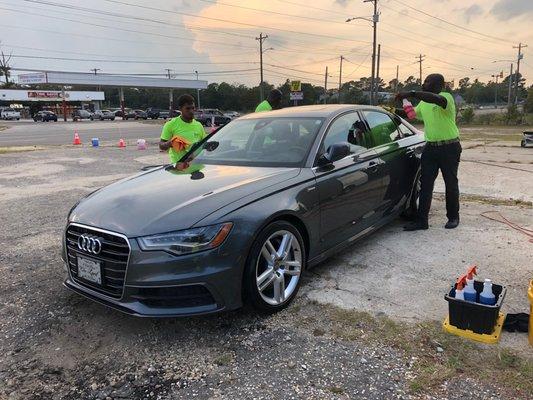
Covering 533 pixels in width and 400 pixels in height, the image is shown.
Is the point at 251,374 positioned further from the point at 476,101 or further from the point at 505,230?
the point at 476,101

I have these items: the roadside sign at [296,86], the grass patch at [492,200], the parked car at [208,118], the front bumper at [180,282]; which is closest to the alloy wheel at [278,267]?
the front bumper at [180,282]

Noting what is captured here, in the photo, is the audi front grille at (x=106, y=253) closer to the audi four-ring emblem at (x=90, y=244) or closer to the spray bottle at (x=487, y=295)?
the audi four-ring emblem at (x=90, y=244)

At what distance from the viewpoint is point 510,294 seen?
380cm

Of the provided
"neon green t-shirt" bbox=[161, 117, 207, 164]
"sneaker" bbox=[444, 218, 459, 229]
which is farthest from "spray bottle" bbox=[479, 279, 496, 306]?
"neon green t-shirt" bbox=[161, 117, 207, 164]

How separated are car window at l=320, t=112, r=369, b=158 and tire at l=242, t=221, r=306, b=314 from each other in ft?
3.36

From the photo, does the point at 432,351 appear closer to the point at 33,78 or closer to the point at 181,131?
the point at 181,131

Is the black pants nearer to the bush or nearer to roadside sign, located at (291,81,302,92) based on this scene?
roadside sign, located at (291,81,302,92)

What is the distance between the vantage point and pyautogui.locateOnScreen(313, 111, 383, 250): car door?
4039mm

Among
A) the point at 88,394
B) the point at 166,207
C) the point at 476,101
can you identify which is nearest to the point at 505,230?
the point at 166,207

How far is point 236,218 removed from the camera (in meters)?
3.16

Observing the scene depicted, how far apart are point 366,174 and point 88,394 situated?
10.2ft

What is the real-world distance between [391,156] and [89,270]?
340cm

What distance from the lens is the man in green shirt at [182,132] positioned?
5734mm

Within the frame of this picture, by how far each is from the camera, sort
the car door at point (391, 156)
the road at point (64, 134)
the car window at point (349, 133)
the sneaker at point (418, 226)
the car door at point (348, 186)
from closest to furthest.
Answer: the car door at point (348, 186), the car window at point (349, 133), the car door at point (391, 156), the sneaker at point (418, 226), the road at point (64, 134)
